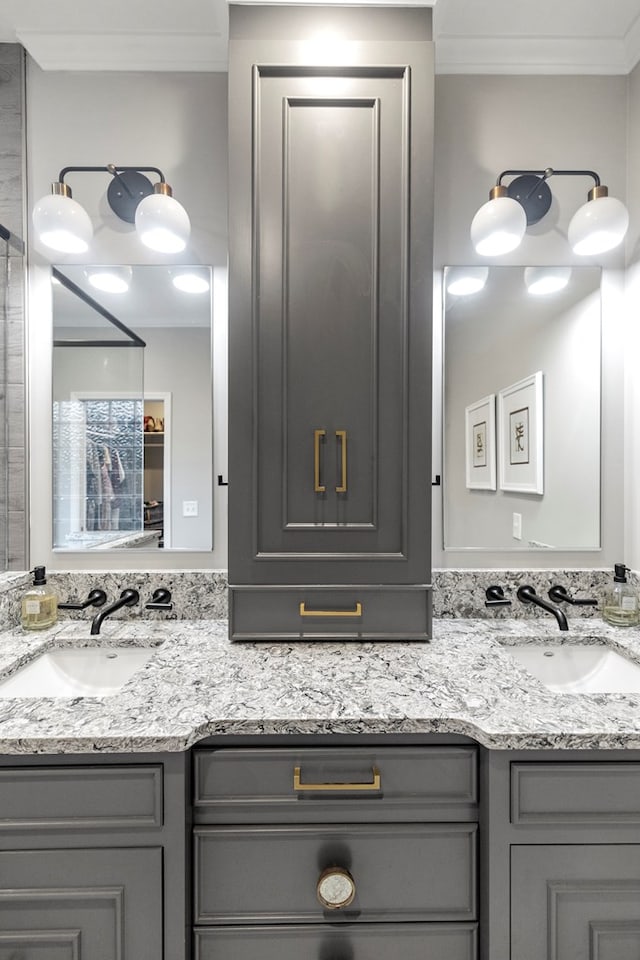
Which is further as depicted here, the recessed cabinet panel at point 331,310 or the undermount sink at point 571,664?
the undermount sink at point 571,664

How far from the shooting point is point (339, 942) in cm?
94

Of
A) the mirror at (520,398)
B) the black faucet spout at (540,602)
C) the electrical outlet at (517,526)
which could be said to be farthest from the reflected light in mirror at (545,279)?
the black faucet spout at (540,602)

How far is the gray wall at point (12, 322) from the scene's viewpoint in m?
1.51

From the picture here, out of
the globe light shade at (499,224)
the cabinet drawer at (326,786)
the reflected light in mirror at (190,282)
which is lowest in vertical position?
the cabinet drawer at (326,786)

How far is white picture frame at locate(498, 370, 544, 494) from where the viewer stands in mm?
1544

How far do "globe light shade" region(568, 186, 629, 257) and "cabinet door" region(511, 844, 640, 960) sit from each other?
154 centimetres

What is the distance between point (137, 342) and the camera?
61.3 inches

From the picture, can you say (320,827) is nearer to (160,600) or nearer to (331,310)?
(160,600)

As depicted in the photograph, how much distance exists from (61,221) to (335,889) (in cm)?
181

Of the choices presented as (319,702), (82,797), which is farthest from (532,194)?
(82,797)

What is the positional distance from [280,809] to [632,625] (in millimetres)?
1207

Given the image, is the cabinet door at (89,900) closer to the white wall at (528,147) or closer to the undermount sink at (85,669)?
the undermount sink at (85,669)

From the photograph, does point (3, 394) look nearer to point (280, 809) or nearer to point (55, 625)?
point (55, 625)

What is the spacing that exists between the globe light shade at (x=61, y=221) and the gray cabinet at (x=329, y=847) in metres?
1.45
